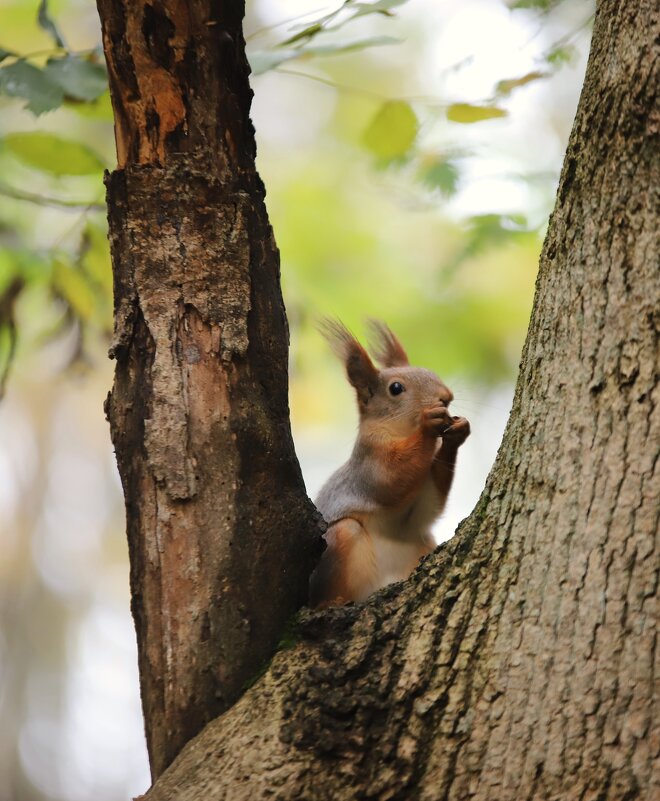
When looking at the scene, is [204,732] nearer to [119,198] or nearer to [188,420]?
[188,420]

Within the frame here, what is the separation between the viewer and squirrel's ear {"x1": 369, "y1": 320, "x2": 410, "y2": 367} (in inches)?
131

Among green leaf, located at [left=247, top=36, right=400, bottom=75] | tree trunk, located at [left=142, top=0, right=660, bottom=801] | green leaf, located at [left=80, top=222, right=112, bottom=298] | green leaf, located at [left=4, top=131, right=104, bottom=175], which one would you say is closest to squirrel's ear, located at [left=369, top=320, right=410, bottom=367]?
green leaf, located at [left=80, top=222, right=112, bottom=298]

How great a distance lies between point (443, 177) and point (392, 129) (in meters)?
0.64

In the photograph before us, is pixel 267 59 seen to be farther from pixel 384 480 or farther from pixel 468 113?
pixel 384 480

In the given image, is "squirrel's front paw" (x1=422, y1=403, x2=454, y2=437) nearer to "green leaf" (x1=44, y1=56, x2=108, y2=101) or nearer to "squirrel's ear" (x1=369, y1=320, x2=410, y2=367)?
"squirrel's ear" (x1=369, y1=320, x2=410, y2=367)

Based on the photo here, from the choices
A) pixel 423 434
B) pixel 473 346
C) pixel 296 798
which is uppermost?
pixel 473 346

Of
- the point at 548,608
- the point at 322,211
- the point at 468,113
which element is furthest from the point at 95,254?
the point at 322,211

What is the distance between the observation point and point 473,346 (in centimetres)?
457

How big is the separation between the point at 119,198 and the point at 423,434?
4.05 feet

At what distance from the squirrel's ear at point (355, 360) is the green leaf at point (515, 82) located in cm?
87

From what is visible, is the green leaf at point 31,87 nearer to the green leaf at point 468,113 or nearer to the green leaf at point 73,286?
the green leaf at point 73,286

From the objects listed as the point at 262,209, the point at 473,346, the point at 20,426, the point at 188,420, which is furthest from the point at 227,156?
the point at 20,426

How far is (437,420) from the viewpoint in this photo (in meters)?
2.64

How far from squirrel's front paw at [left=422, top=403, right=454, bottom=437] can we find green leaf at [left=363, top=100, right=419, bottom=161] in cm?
75
